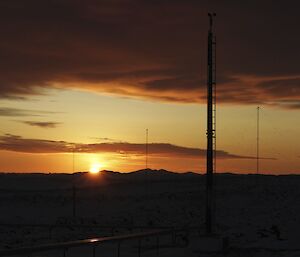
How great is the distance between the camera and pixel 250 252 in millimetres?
24344

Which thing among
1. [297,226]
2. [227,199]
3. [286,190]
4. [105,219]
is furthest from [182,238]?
[286,190]

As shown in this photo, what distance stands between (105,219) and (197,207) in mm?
8068

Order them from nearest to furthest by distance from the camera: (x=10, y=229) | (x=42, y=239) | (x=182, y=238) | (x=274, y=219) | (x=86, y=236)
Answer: (x=182, y=238) < (x=42, y=239) < (x=86, y=236) < (x=10, y=229) < (x=274, y=219)

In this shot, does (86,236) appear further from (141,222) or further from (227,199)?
(227,199)

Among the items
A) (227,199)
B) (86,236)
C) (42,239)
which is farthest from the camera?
(227,199)

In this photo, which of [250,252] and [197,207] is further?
[197,207]

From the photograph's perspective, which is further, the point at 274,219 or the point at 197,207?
the point at 197,207

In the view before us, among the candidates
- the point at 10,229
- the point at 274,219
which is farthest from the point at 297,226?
the point at 10,229

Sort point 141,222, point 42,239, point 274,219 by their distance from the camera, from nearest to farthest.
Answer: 1. point 42,239
2. point 274,219
3. point 141,222

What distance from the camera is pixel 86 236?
33.7m

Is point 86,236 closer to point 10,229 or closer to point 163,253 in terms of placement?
point 10,229

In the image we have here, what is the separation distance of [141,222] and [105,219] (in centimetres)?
363

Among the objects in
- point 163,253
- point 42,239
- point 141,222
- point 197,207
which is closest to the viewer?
point 163,253

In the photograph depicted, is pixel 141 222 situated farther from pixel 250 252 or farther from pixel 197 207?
pixel 250 252
